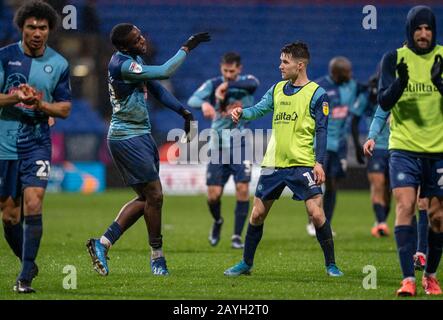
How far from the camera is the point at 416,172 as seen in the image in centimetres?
722

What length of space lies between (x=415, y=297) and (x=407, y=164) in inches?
39.7

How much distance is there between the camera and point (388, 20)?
2402 centimetres

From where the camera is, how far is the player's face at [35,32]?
7.37 metres

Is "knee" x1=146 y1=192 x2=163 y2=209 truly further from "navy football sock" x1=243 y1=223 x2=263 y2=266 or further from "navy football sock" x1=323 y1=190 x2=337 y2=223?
"navy football sock" x1=323 y1=190 x2=337 y2=223

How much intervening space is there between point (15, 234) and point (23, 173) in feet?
2.83

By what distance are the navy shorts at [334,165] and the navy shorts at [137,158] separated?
4.74 m

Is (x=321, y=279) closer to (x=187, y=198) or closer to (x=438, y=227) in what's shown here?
(x=438, y=227)

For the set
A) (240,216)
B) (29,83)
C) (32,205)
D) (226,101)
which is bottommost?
(240,216)

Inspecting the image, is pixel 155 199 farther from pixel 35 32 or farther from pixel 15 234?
pixel 35 32

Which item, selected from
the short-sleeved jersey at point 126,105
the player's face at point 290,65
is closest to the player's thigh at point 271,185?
the player's face at point 290,65

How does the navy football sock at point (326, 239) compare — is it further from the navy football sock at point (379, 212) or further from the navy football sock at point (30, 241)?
the navy football sock at point (379, 212)

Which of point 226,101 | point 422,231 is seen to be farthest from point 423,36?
point 226,101

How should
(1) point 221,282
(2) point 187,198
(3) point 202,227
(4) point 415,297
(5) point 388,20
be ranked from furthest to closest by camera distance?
(5) point 388,20, (2) point 187,198, (3) point 202,227, (1) point 221,282, (4) point 415,297
